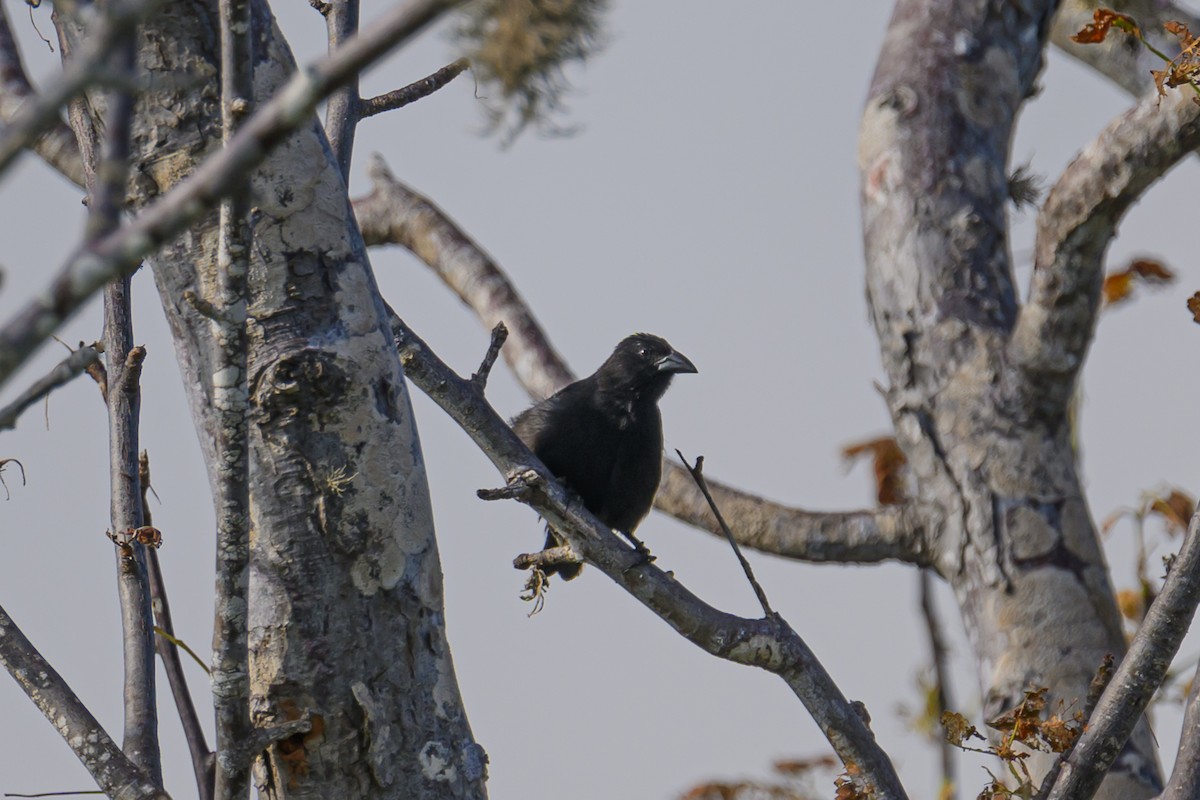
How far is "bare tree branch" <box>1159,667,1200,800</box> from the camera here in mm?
2555

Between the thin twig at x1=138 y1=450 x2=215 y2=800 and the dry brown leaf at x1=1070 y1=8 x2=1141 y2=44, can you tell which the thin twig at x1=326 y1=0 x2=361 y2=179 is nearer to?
the thin twig at x1=138 y1=450 x2=215 y2=800

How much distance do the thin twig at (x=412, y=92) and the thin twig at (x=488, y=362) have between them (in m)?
0.67

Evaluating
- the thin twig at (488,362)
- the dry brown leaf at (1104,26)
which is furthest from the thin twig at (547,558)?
the dry brown leaf at (1104,26)

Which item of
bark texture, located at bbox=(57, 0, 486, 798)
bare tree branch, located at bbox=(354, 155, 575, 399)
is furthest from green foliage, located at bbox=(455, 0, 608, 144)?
bark texture, located at bbox=(57, 0, 486, 798)

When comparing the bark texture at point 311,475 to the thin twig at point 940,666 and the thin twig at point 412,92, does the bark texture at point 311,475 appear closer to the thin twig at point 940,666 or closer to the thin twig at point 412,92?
the thin twig at point 412,92

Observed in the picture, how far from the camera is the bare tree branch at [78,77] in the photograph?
3.45 ft

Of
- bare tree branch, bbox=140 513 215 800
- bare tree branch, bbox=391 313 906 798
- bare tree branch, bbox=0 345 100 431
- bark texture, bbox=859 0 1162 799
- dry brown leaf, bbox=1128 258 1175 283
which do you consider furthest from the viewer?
dry brown leaf, bbox=1128 258 1175 283

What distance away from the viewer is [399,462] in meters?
2.77

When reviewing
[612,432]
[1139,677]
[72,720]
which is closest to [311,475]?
[72,720]

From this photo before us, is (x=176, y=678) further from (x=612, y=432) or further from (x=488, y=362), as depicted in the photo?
(x=612, y=432)

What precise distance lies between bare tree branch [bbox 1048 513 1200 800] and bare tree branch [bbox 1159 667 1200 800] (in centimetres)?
2

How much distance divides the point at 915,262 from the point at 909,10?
1.31 meters

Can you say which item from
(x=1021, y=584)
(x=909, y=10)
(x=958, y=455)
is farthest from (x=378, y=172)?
(x=1021, y=584)

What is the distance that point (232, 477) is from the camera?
7.26ft
